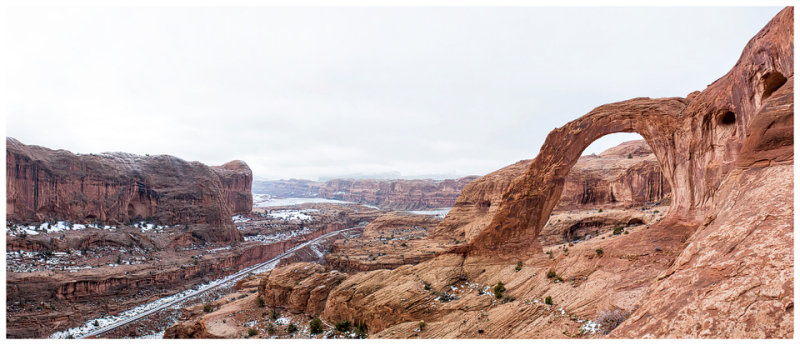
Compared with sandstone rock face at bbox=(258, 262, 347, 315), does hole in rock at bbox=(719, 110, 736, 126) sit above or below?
above

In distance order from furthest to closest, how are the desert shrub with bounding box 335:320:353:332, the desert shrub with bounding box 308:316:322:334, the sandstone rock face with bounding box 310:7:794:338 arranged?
the desert shrub with bounding box 308:316:322:334 → the desert shrub with bounding box 335:320:353:332 → the sandstone rock face with bounding box 310:7:794:338

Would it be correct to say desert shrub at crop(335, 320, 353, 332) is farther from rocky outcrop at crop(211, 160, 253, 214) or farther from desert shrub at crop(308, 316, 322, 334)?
rocky outcrop at crop(211, 160, 253, 214)

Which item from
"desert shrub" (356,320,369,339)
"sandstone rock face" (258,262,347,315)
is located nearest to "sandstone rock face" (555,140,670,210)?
"sandstone rock face" (258,262,347,315)

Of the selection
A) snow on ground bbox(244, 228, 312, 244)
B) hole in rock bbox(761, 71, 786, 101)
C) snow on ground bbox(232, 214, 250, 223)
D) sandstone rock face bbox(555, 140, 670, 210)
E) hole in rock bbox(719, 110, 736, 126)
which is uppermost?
hole in rock bbox(761, 71, 786, 101)

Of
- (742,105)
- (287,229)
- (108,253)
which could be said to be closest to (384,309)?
(742,105)

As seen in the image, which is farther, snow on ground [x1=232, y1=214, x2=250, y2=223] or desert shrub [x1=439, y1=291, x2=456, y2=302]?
snow on ground [x1=232, y1=214, x2=250, y2=223]

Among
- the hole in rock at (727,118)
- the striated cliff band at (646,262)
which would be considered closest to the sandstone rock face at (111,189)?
the striated cliff band at (646,262)

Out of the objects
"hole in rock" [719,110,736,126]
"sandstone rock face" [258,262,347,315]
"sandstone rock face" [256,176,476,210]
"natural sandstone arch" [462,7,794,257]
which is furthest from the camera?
"sandstone rock face" [256,176,476,210]

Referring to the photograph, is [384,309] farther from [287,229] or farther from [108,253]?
[287,229]
